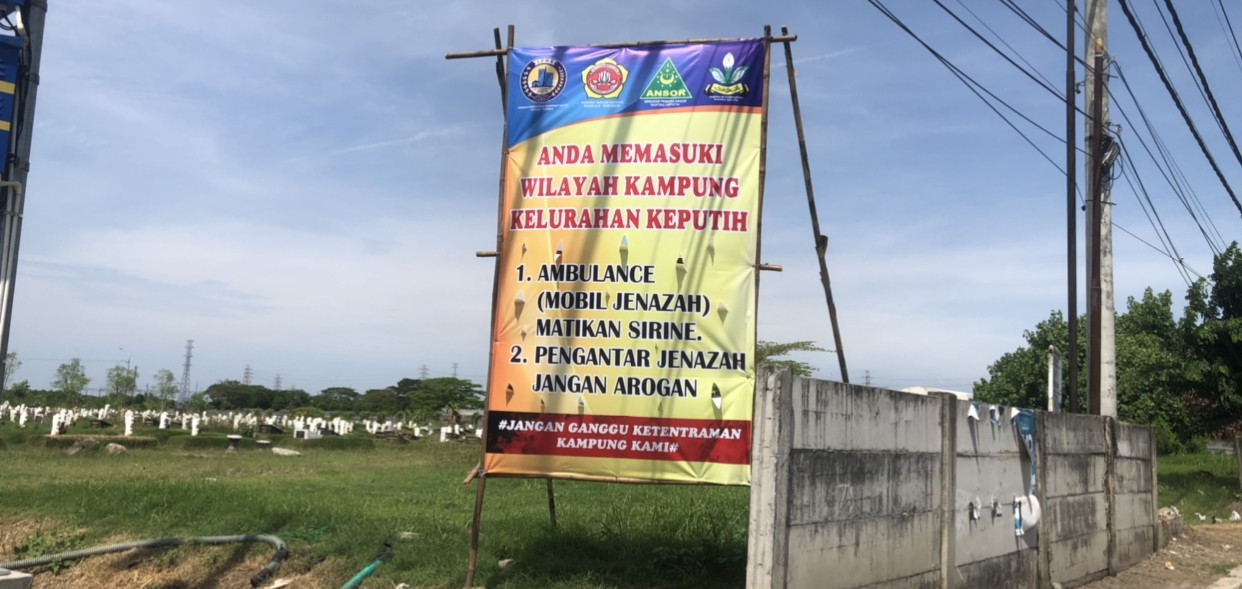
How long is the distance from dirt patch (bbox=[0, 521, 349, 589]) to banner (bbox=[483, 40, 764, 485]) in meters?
2.07

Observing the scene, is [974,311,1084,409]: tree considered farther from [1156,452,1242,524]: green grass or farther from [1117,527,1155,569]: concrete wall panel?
[1117,527,1155,569]: concrete wall panel

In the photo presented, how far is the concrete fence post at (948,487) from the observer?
22.5 ft

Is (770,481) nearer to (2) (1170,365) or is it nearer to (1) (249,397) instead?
(2) (1170,365)

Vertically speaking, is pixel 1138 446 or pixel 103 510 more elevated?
pixel 1138 446

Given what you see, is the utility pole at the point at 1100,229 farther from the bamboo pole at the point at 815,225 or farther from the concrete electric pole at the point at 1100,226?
the bamboo pole at the point at 815,225

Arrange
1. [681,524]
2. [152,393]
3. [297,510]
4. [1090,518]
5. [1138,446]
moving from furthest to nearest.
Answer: [152,393]
[1138,446]
[1090,518]
[297,510]
[681,524]

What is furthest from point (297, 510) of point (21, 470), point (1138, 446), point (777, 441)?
point (21, 470)

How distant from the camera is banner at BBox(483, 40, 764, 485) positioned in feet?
20.3

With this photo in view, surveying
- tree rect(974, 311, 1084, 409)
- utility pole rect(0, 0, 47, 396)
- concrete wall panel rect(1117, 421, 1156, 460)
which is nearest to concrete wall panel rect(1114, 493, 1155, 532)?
concrete wall panel rect(1117, 421, 1156, 460)

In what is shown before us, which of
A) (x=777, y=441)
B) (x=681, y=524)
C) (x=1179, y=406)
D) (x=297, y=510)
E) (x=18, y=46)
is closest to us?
(x=777, y=441)

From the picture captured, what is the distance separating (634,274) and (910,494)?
8.26ft

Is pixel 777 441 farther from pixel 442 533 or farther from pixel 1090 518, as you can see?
pixel 1090 518

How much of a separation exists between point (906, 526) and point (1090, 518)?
4538 millimetres

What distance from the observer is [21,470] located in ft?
54.7
